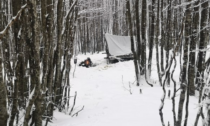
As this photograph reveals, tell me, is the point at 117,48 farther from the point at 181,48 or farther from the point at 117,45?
the point at 181,48

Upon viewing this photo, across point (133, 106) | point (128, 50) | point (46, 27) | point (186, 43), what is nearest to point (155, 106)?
point (133, 106)

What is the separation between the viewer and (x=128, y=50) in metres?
16.2

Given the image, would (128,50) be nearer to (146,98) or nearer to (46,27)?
(146,98)

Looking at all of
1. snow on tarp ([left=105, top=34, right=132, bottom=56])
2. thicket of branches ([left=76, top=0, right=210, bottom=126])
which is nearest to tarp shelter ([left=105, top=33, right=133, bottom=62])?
snow on tarp ([left=105, top=34, right=132, bottom=56])

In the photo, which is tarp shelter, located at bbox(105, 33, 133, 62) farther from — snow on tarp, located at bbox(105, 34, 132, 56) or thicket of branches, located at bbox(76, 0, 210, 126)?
thicket of branches, located at bbox(76, 0, 210, 126)

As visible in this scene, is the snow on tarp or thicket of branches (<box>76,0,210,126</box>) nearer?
thicket of branches (<box>76,0,210,126</box>)

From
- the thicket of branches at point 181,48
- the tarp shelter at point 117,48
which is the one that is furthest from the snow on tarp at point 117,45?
the thicket of branches at point 181,48

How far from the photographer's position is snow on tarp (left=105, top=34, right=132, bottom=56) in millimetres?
15391

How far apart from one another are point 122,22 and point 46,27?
28019mm

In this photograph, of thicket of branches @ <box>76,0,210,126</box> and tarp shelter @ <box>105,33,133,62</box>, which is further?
tarp shelter @ <box>105,33,133,62</box>

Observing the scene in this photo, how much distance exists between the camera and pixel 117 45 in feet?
51.9

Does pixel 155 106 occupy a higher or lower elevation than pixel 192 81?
lower

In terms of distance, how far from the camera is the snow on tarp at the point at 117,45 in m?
15.4

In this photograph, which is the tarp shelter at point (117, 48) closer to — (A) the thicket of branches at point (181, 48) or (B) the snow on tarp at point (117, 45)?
(B) the snow on tarp at point (117, 45)
